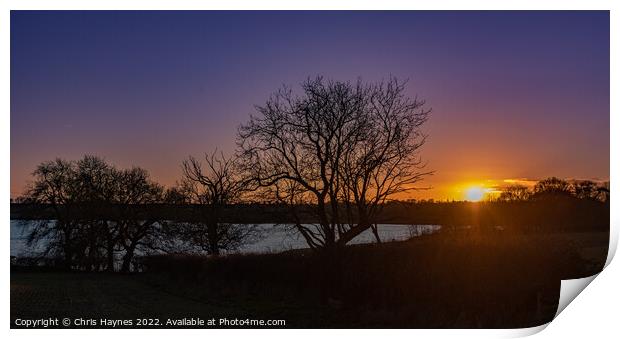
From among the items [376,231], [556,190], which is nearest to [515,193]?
[556,190]

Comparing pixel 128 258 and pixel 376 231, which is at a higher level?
pixel 376 231

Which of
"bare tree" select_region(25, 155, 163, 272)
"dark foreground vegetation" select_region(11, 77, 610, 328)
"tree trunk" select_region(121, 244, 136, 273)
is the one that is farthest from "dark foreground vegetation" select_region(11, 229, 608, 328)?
"tree trunk" select_region(121, 244, 136, 273)

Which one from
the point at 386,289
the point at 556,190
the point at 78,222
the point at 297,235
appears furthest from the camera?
the point at 78,222

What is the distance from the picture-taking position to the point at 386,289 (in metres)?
11.9

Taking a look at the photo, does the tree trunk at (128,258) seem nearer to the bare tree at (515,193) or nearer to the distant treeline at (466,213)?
the distant treeline at (466,213)

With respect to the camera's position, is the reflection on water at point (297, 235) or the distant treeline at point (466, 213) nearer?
the distant treeline at point (466, 213)

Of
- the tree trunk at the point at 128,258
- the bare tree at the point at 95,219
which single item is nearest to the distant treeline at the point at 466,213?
the bare tree at the point at 95,219

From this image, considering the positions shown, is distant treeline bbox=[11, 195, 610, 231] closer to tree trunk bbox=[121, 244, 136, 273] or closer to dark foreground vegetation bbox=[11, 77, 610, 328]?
dark foreground vegetation bbox=[11, 77, 610, 328]

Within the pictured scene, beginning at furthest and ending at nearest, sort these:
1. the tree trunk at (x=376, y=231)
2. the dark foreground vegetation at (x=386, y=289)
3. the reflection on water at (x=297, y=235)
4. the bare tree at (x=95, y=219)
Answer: the bare tree at (x=95, y=219), the reflection on water at (x=297, y=235), the tree trunk at (x=376, y=231), the dark foreground vegetation at (x=386, y=289)

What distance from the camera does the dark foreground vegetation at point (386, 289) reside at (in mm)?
10695

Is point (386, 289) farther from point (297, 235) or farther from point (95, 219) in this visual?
point (95, 219)
